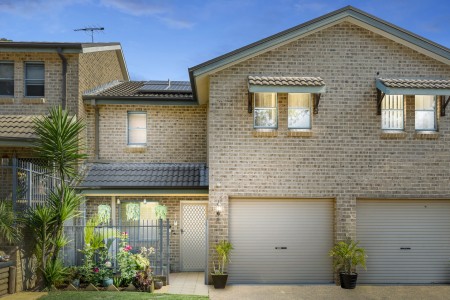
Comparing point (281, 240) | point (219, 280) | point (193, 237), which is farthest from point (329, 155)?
point (193, 237)

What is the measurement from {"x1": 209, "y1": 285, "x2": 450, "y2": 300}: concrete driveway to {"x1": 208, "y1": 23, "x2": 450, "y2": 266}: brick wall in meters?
1.72

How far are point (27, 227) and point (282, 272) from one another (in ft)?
25.8

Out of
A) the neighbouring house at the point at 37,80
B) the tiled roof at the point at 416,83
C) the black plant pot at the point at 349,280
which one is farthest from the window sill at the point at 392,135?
the neighbouring house at the point at 37,80

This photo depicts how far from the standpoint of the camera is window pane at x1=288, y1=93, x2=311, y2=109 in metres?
16.6

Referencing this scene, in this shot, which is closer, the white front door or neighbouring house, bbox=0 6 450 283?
neighbouring house, bbox=0 6 450 283

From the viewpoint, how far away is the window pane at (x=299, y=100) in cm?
1656

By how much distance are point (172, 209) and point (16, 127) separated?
237 inches

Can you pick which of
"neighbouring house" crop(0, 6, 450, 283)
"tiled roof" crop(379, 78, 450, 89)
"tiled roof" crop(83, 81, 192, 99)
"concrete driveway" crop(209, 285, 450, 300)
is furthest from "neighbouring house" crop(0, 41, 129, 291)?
"tiled roof" crop(379, 78, 450, 89)

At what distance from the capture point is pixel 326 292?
14898mm

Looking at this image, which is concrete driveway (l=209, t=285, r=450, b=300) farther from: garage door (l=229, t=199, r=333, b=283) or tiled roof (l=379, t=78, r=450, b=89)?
tiled roof (l=379, t=78, r=450, b=89)

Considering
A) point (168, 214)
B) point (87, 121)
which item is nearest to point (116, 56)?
point (87, 121)

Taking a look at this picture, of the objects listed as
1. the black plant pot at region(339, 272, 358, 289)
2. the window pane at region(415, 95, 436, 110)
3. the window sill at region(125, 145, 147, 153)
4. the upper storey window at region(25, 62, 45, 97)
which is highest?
the upper storey window at region(25, 62, 45, 97)

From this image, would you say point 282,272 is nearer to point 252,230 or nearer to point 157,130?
point 252,230

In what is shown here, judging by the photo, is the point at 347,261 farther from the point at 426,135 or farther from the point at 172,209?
the point at 172,209
